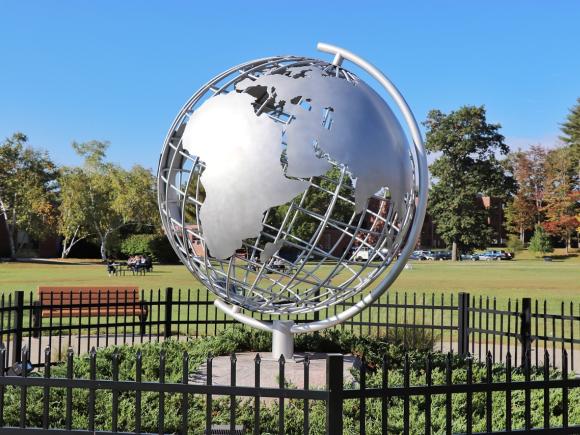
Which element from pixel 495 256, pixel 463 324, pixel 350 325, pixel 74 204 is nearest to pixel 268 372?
pixel 463 324

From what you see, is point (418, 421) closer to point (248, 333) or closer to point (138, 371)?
point (138, 371)

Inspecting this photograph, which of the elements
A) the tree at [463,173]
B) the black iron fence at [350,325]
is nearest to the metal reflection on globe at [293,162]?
the black iron fence at [350,325]

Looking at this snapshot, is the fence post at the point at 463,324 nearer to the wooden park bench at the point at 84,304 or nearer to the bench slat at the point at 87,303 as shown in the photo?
the wooden park bench at the point at 84,304

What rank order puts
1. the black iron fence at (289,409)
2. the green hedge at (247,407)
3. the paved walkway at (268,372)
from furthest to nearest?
the paved walkway at (268,372), the green hedge at (247,407), the black iron fence at (289,409)

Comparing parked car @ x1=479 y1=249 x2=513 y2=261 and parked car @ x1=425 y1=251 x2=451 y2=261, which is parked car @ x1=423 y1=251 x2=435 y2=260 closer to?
parked car @ x1=425 y1=251 x2=451 y2=261

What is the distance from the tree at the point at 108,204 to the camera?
175 ft

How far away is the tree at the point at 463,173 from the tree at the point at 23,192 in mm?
36490

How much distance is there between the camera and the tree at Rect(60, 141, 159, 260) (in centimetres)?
5341

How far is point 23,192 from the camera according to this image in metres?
53.1

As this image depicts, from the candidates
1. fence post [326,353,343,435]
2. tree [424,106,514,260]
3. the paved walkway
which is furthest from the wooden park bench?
tree [424,106,514,260]

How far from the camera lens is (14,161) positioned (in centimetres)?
5534

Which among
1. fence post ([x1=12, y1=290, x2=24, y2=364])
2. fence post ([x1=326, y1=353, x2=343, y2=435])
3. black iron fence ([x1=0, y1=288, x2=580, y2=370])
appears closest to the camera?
fence post ([x1=326, y1=353, x2=343, y2=435])

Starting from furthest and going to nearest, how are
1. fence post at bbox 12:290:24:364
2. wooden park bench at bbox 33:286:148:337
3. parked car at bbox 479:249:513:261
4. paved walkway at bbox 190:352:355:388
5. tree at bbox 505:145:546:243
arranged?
1. tree at bbox 505:145:546:243
2. parked car at bbox 479:249:513:261
3. wooden park bench at bbox 33:286:148:337
4. fence post at bbox 12:290:24:364
5. paved walkway at bbox 190:352:355:388

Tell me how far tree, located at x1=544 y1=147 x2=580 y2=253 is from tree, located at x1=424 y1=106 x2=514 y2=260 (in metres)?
11.4
